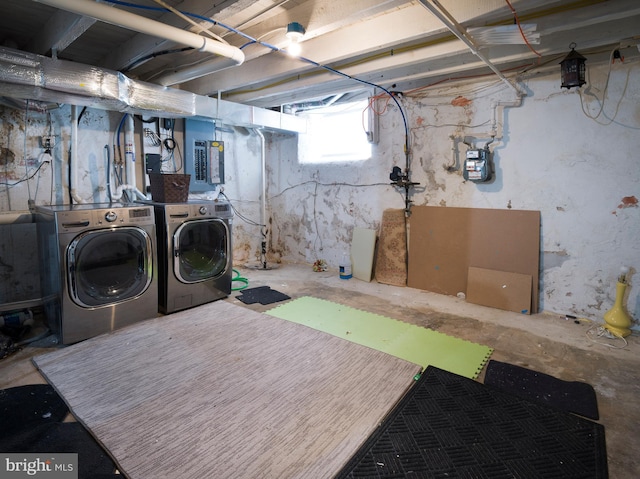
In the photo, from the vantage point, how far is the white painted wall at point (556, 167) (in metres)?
2.88

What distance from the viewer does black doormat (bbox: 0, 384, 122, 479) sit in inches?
59.9

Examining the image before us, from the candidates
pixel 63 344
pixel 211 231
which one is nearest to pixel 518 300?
pixel 211 231

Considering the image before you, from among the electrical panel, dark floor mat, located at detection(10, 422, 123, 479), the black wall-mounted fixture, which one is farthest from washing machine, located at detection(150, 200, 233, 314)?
the black wall-mounted fixture

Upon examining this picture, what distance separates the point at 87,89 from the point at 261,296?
2.35m

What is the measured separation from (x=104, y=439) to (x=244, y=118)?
3529 millimetres

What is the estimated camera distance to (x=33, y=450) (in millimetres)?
1562

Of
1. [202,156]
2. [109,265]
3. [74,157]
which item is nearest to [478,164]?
[202,156]

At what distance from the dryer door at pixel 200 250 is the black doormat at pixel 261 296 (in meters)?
0.37

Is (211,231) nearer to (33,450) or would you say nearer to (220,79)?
(220,79)

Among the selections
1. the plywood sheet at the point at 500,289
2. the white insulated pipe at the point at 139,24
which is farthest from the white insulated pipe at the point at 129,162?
the plywood sheet at the point at 500,289

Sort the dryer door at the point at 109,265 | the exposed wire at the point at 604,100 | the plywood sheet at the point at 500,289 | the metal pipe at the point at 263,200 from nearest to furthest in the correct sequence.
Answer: the dryer door at the point at 109,265, the exposed wire at the point at 604,100, the plywood sheet at the point at 500,289, the metal pipe at the point at 263,200

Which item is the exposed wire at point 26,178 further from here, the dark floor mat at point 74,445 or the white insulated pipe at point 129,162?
the dark floor mat at point 74,445

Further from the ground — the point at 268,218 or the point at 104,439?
the point at 268,218

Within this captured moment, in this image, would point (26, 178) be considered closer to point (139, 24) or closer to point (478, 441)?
point (139, 24)
